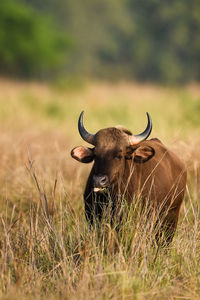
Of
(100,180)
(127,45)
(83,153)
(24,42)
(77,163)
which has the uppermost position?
(127,45)

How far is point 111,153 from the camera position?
446cm

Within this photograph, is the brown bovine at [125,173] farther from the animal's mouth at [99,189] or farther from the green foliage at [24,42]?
the green foliage at [24,42]

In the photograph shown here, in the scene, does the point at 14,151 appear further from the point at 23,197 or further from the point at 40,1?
the point at 40,1

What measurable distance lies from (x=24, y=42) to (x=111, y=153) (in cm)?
3033

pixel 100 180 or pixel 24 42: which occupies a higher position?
pixel 24 42

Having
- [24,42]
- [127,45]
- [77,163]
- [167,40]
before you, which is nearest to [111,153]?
[77,163]

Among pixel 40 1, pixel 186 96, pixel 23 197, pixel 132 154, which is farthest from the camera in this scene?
pixel 40 1

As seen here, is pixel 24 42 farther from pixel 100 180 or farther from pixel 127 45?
pixel 100 180

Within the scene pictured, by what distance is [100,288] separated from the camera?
11.8 ft

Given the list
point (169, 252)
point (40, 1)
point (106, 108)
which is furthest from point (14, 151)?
point (40, 1)

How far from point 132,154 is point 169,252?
0.89 m

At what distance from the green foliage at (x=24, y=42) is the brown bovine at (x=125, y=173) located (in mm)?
28252

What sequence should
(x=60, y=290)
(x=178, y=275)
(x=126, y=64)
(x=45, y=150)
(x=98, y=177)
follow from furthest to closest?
1. (x=126, y=64)
2. (x=45, y=150)
3. (x=98, y=177)
4. (x=178, y=275)
5. (x=60, y=290)

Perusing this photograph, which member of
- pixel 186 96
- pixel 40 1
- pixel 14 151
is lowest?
pixel 14 151
